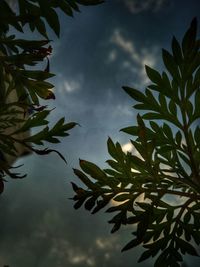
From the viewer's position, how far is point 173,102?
7.15 ft

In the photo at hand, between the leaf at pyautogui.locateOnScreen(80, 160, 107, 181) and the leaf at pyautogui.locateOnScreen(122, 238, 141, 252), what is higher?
the leaf at pyautogui.locateOnScreen(80, 160, 107, 181)

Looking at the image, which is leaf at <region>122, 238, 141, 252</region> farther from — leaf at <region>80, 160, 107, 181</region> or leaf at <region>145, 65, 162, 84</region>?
leaf at <region>145, 65, 162, 84</region>

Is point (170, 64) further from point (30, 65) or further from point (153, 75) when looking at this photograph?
point (30, 65)

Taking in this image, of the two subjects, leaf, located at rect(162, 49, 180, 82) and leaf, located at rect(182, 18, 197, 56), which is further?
leaf, located at rect(162, 49, 180, 82)

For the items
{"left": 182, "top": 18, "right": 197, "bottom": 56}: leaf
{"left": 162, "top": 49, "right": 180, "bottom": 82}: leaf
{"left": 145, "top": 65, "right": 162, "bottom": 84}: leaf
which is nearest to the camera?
→ {"left": 182, "top": 18, "right": 197, "bottom": 56}: leaf

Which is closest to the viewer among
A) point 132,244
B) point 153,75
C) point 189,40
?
point 189,40

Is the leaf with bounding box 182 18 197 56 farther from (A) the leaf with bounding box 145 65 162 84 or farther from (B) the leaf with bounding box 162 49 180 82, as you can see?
(A) the leaf with bounding box 145 65 162 84

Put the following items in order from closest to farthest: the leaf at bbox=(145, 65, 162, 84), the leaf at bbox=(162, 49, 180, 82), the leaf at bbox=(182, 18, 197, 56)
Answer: the leaf at bbox=(182, 18, 197, 56) < the leaf at bbox=(162, 49, 180, 82) < the leaf at bbox=(145, 65, 162, 84)

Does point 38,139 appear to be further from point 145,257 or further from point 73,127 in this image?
point 145,257

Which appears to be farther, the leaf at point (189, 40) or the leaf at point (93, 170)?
the leaf at point (93, 170)

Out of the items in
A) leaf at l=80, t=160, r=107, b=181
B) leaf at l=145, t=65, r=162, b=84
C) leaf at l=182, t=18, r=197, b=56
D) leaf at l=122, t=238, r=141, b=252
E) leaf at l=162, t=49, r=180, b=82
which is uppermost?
leaf at l=182, t=18, r=197, b=56

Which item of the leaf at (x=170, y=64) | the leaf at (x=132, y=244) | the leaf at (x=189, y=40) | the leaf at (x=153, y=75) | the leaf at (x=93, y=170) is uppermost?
the leaf at (x=189, y=40)

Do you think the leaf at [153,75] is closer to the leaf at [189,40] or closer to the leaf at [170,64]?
the leaf at [170,64]

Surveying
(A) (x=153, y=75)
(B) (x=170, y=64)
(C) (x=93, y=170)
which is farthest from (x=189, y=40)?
(C) (x=93, y=170)
